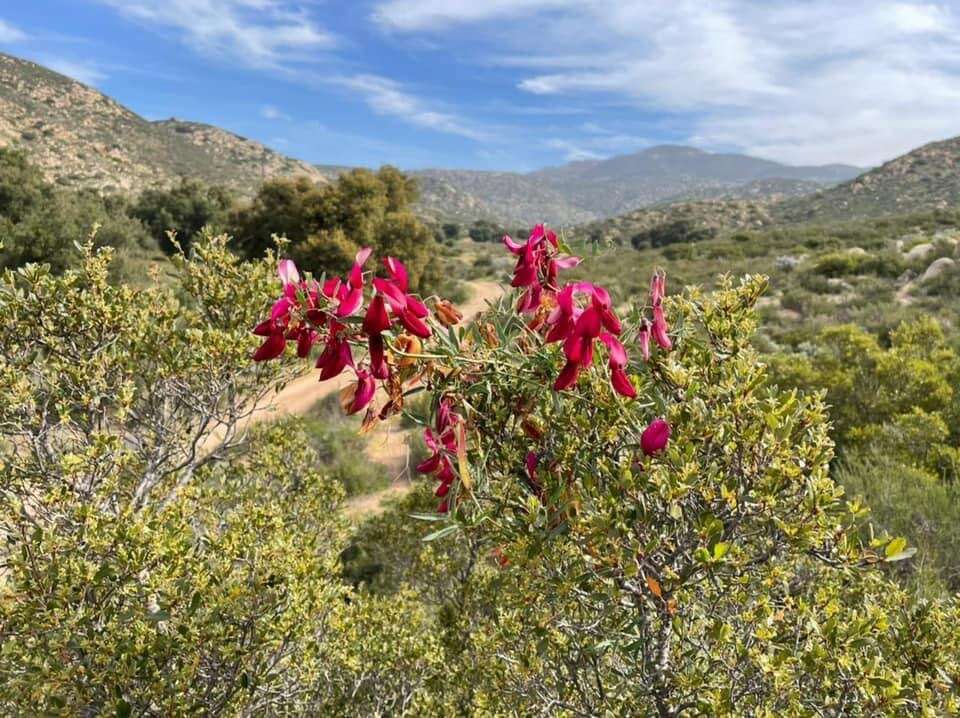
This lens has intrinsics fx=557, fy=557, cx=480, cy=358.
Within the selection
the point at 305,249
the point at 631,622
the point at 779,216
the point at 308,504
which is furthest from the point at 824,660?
the point at 779,216

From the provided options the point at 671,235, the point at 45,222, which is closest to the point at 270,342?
the point at 45,222

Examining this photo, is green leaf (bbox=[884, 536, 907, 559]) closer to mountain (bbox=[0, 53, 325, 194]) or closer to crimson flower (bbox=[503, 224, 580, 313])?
crimson flower (bbox=[503, 224, 580, 313])

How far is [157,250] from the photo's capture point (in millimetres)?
26219

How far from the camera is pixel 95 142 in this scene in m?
50.3

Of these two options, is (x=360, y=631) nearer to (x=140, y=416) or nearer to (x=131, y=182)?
(x=140, y=416)

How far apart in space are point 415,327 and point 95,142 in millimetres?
63242

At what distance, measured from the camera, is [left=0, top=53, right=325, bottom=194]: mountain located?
146 ft

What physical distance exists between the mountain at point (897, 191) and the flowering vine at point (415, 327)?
185 ft

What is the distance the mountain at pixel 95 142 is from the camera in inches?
1747

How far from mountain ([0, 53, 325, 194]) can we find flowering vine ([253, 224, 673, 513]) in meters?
49.2

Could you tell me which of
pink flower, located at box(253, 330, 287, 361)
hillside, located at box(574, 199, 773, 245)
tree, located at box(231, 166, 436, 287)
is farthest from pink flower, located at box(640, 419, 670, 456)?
hillside, located at box(574, 199, 773, 245)

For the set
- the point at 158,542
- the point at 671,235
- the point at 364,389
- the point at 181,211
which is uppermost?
the point at 671,235

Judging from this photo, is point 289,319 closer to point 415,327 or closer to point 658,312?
point 415,327

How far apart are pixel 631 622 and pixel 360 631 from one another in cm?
214
